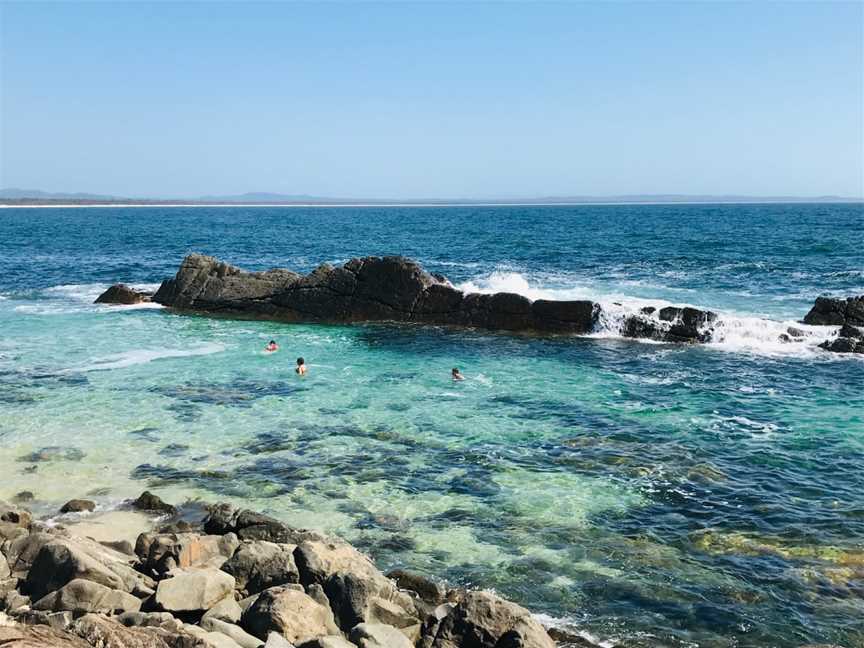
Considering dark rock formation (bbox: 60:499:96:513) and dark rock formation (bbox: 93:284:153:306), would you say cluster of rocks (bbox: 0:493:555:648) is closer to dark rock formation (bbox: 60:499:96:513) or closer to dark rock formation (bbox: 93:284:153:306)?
dark rock formation (bbox: 60:499:96:513)

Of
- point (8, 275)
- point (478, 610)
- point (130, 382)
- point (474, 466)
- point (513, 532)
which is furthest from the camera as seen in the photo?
point (8, 275)

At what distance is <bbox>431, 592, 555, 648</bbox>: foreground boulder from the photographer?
31.4 ft

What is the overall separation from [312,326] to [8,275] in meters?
34.9

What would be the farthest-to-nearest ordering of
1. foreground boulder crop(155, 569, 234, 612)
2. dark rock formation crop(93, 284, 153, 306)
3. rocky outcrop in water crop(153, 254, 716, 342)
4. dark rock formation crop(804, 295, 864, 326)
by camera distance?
dark rock formation crop(93, 284, 153, 306)
rocky outcrop in water crop(153, 254, 716, 342)
dark rock formation crop(804, 295, 864, 326)
foreground boulder crop(155, 569, 234, 612)

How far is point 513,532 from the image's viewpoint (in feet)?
46.5

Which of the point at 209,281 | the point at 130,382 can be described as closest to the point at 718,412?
the point at 130,382

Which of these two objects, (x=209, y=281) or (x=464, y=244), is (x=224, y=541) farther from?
(x=464, y=244)

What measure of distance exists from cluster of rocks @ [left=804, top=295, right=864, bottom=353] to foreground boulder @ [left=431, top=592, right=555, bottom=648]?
25506mm

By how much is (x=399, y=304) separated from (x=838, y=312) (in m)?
21.3

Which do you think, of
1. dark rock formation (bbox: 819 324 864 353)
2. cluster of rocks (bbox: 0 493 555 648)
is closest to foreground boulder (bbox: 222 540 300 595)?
cluster of rocks (bbox: 0 493 555 648)

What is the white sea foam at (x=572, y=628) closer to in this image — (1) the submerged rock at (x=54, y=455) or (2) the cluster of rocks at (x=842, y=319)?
(1) the submerged rock at (x=54, y=455)

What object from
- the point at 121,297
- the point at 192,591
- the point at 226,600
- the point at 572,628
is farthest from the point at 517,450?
the point at 121,297

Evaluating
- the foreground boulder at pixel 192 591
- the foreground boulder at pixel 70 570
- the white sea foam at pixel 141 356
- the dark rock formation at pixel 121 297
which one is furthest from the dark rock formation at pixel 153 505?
the dark rock formation at pixel 121 297

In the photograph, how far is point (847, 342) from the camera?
97.5ft
